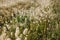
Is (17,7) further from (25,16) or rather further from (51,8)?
(51,8)

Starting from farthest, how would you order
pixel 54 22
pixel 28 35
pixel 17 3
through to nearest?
pixel 17 3
pixel 54 22
pixel 28 35

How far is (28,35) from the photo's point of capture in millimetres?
2375

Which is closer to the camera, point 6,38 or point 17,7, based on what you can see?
point 6,38

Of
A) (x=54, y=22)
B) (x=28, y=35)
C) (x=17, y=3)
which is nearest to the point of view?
(x=28, y=35)

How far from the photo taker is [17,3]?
2713 millimetres

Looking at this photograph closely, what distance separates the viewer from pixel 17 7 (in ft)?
8.75

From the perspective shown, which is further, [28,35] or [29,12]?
[29,12]

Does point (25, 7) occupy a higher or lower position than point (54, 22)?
higher

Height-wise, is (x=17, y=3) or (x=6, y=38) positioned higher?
(x=17, y=3)

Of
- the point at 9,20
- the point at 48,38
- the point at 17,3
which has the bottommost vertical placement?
the point at 48,38

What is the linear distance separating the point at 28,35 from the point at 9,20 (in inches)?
12.7

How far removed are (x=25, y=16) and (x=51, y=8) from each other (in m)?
0.34

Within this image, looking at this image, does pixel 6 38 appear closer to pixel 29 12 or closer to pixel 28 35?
pixel 28 35

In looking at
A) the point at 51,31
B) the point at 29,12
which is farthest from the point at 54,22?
the point at 29,12
